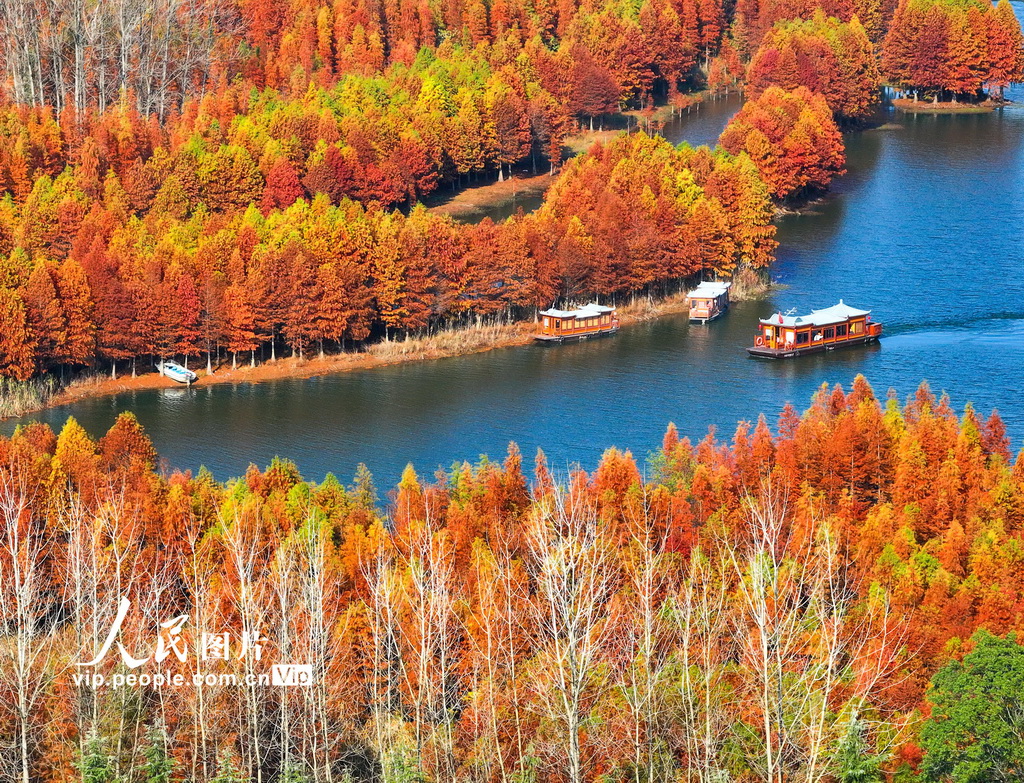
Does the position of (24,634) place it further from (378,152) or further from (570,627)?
(378,152)

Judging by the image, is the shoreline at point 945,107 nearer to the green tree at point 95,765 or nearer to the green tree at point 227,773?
the green tree at point 227,773

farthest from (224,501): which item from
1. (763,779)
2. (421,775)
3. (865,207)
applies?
(865,207)

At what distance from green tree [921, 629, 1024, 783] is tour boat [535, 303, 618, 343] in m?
45.3

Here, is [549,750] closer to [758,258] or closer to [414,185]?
[758,258]

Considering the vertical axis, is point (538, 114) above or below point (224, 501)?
above

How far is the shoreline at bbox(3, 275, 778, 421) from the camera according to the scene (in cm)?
7344

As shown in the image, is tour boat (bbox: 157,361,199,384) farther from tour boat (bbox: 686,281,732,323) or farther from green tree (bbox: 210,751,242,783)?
green tree (bbox: 210,751,242,783)

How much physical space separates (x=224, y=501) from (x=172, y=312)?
25.9 metres

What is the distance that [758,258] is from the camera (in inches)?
3499

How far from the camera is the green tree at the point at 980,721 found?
3444 centimetres

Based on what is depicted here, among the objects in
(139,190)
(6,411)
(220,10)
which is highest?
(220,10)

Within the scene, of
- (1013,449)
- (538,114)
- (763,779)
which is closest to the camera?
(763,779)

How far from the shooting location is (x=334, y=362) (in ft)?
252

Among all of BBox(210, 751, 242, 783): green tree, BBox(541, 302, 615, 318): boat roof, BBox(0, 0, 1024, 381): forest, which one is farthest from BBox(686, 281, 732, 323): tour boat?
BBox(210, 751, 242, 783): green tree
